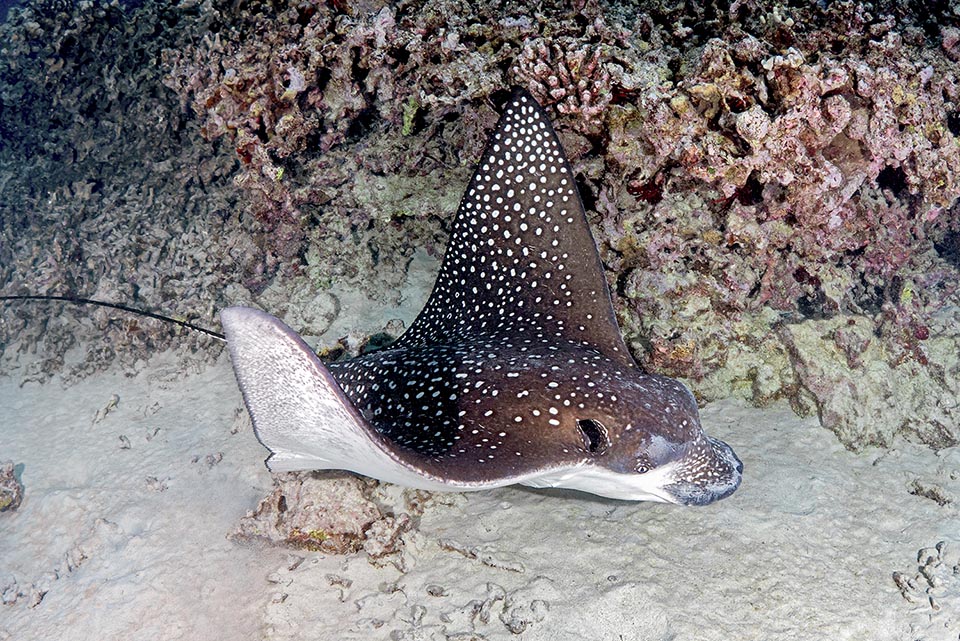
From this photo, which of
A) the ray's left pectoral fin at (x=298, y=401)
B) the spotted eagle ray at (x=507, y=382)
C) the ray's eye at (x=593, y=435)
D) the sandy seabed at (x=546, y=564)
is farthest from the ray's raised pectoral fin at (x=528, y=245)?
the ray's left pectoral fin at (x=298, y=401)

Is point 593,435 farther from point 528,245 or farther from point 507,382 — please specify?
point 528,245

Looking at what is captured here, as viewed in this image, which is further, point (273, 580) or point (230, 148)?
point (230, 148)

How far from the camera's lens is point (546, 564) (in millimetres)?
3277

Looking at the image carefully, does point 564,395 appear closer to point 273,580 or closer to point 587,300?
point 587,300

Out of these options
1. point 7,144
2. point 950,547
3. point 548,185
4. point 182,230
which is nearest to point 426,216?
point 548,185

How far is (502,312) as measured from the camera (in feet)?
12.9

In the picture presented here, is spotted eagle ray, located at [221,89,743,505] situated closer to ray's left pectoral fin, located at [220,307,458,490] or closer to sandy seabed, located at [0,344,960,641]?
ray's left pectoral fin, located at [220,307,458,490]

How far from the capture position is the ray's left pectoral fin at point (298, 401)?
2.31m

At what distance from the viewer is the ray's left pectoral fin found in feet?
7.58

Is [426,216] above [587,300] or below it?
above

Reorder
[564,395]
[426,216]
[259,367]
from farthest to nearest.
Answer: [426,216] → [564,395] → [259,367]

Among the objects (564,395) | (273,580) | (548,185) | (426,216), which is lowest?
(273,580)

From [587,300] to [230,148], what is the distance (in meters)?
5.35

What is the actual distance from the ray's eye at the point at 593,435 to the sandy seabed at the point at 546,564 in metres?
0.84
